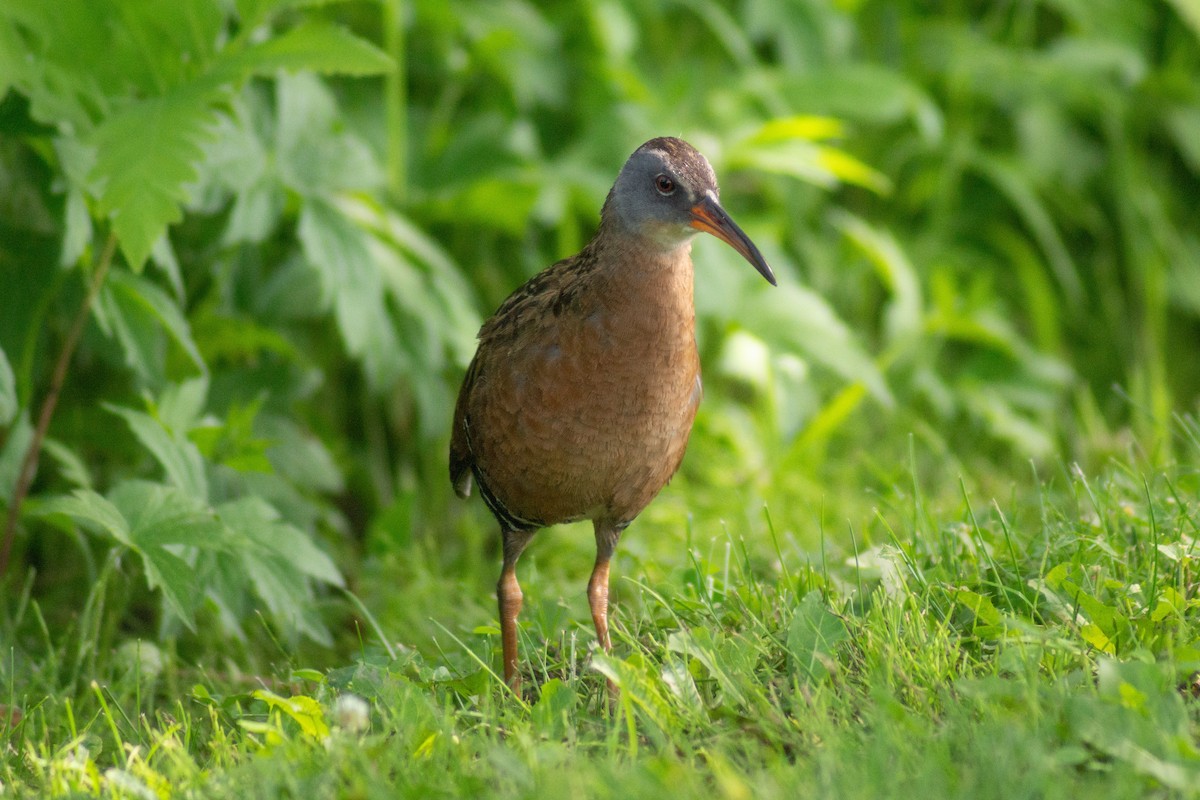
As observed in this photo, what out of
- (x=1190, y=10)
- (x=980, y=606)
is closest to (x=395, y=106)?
(x=980, y=606)

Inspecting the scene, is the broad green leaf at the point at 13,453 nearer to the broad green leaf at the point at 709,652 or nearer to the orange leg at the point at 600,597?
the orange leg at the point at 600,597

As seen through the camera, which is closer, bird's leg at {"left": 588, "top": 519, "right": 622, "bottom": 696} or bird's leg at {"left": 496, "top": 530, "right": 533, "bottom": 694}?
bird's leg at {"left": 496, "top": 530, "right": 533, "bottom": 694}

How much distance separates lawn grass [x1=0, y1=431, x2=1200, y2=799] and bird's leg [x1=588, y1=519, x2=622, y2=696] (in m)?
0.08

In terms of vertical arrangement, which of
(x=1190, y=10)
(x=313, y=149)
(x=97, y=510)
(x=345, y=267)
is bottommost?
(x=97, y=510)

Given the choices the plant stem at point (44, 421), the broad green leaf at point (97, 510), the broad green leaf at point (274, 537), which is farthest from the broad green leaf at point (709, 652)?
the plant stem at point (44, 421)

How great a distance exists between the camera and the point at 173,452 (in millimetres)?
3877

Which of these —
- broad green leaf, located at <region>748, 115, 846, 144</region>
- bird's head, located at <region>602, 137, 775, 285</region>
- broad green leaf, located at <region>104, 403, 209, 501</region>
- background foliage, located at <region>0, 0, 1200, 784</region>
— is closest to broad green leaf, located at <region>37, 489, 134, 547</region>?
background foliage, located at <region>0, 0, 1200, 784</region>

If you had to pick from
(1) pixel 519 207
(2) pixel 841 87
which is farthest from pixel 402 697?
(2) pixel 841 87

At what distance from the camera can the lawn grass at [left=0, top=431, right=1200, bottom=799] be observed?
2.45m

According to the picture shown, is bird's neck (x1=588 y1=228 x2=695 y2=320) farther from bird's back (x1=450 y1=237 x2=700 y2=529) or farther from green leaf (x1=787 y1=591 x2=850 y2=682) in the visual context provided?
green leaf (x1=787 y1=591 x2=850 y2=682)

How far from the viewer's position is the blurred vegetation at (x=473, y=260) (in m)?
3.72

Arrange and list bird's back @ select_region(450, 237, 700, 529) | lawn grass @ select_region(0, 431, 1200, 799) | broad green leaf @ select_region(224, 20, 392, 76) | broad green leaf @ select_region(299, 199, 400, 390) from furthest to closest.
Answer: broad green leaf @ select_region(299, 199, 400, 390) < broad green leaf @ select_region(224, 20, 392, 76) < bird's back @ select_region(450, 237, 700, 529) < lawn grass @ select_region(0, 431, 1200, 799)

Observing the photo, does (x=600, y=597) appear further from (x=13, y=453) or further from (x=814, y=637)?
(x=13, y=453)

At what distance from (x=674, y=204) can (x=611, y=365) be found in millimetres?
471
